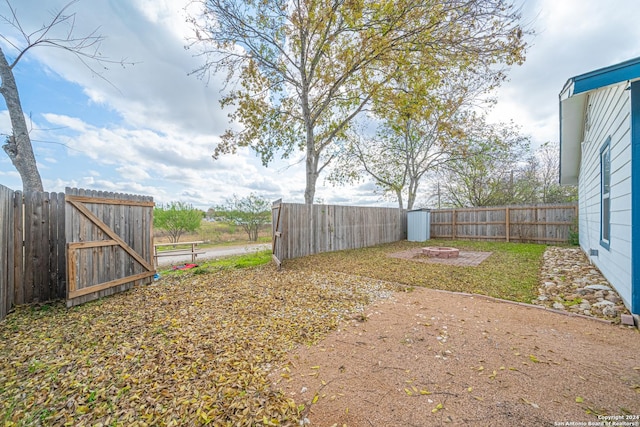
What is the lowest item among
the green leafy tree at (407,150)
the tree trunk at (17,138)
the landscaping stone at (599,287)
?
the landscaping stone at (599,287)

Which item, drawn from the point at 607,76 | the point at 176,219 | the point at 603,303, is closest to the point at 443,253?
the point at 603,303

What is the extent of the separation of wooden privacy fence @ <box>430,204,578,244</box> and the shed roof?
4.78 ft

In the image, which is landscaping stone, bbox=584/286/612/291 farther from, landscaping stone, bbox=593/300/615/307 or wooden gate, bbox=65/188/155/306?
wooden gate, bbox=65/188/155/306

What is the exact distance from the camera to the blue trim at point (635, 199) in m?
2.70

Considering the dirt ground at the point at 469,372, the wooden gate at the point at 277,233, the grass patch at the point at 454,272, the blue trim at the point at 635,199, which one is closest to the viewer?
the dirt ground at the point at 469,372

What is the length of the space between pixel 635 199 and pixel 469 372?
9.23 ft

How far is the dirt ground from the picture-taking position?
1.57 meters

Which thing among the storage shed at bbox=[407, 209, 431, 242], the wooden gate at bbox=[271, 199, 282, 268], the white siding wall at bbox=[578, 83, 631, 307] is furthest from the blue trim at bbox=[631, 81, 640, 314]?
the storage shed at bbox=[407, 209, 431, 242]

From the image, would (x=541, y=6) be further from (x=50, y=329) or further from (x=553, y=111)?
(x=50, y=329)

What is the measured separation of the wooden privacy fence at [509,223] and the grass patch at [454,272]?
387 centimetres

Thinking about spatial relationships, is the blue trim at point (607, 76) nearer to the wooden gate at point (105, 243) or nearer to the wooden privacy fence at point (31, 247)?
the wooden gate at point (105, 243)

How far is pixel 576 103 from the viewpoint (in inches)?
200

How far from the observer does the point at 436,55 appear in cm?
668

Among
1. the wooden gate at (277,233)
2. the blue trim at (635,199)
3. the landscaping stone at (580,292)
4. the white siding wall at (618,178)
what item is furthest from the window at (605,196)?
the wooden gate at (277,233)
